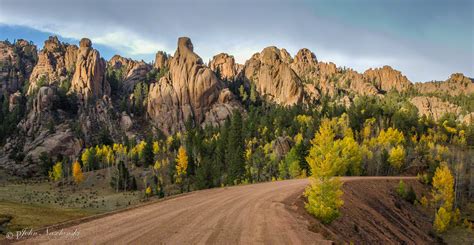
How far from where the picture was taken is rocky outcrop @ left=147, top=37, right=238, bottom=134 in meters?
177

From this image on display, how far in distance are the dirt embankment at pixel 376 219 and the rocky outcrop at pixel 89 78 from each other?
548 ft

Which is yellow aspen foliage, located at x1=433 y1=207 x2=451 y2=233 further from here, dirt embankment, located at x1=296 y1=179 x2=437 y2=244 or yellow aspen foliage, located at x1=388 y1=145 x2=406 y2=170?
yellow aspen foliage, located at x1=388 y1=145 x2=406 y2=170

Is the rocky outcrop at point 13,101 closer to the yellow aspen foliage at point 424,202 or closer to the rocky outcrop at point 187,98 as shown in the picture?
the rocky outcrop at point 187,98

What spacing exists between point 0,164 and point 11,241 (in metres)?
148

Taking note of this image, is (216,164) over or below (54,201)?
over

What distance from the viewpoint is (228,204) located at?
27203 mm

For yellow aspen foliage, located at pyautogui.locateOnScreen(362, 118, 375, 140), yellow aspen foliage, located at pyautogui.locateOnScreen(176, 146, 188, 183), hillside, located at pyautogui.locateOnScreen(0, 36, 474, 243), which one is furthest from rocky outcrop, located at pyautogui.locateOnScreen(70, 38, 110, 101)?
yellow aspen foliage, located at pyautogui.locateOnScreen(362, 118, 375, 140)

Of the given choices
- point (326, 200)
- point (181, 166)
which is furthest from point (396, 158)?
point (326, 200)

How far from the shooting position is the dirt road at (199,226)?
53.2 feet

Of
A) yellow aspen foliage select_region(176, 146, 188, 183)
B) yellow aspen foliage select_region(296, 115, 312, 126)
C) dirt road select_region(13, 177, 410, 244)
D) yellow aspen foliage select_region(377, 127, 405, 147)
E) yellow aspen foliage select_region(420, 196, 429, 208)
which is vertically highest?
yellow aspen foliage select_region(296, 115, 312, 126)

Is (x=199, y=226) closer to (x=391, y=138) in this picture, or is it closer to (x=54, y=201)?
(x=54, y=201)

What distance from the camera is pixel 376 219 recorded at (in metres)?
35.6

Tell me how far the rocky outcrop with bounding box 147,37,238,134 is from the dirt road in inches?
5817

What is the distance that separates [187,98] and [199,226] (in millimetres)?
167432
